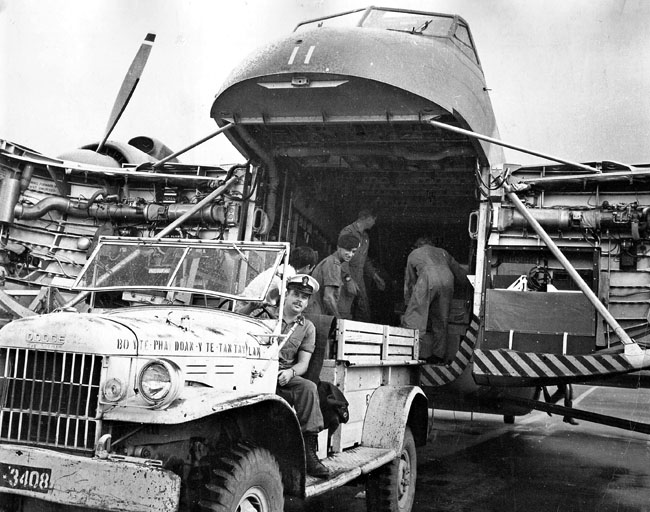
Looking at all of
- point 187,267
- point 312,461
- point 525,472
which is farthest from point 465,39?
point 312,461

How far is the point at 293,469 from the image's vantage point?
12.3 ft

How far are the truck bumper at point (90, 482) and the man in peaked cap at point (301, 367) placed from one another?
1293mm

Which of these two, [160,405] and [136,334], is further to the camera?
[136,334]

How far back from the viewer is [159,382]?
3162 millimetres

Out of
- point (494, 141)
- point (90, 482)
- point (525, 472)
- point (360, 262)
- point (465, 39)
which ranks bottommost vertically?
point (525, 472)

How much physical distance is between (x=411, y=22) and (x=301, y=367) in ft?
16.8

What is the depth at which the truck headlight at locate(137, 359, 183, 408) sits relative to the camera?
10.1 feet

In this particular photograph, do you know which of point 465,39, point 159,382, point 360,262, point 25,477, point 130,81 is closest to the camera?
point 25,477

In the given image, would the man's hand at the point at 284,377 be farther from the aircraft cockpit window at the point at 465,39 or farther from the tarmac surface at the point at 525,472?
the aircraft cockpit window at the point at 465,39

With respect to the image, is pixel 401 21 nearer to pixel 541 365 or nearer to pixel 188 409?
pixel 541 365

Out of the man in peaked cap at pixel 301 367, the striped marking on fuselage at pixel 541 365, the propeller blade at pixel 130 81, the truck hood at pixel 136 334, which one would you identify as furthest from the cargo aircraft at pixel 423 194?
the truck hood at pixel 136 334

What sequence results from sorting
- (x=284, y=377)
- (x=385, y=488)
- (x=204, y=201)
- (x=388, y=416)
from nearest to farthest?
(x=284, y=377) < (x=385, y=488) < (x=388, y=416) < (x=204, y=201)

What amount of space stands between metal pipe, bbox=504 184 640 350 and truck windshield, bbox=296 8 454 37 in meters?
2.18

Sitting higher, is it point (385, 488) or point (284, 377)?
point (284, 377)
